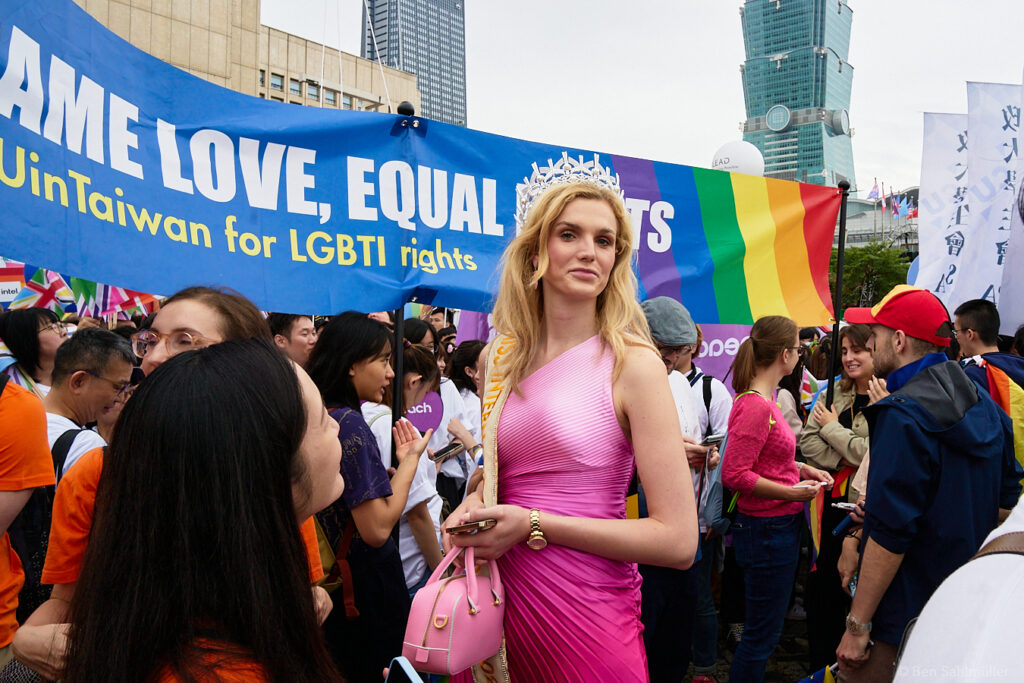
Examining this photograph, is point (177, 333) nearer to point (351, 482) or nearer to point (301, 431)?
point (301, 431)

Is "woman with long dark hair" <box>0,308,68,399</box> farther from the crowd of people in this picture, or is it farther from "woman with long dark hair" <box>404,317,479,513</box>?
"woman with long dark hair" <box>404,317,479,513</box>

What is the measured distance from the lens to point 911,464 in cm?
231

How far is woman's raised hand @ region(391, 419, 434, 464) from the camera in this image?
106 inches

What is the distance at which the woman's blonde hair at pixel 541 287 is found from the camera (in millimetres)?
1974

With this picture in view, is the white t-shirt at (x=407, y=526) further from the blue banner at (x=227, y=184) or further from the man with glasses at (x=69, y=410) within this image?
the man with glasses at (x=69, y=410)

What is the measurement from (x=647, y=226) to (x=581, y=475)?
2720 millimetres

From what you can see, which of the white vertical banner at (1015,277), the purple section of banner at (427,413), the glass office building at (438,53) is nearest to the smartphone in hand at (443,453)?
the purple section of banner at (427,413)

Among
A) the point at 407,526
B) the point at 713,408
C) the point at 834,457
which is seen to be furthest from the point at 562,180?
the point at 834,457

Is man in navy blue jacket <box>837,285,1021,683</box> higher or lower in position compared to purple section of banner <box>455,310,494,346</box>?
lower

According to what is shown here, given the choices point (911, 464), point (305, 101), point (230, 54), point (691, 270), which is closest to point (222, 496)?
point (911, 464)

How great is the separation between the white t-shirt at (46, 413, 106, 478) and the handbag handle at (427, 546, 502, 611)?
1.60 meters

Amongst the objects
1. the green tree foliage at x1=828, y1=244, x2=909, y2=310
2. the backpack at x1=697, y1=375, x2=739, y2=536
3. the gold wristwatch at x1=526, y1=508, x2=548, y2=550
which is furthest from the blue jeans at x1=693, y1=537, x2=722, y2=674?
the green tree foliage at x1=828, y1=244, x2=909, y2=310

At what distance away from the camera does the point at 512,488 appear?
6.14ft

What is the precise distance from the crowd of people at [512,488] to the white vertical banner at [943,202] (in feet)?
4.56
